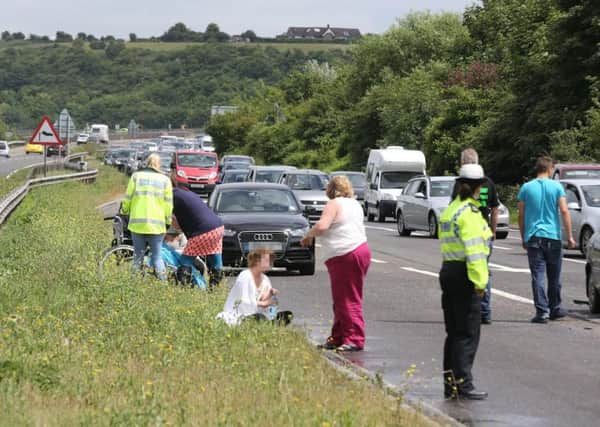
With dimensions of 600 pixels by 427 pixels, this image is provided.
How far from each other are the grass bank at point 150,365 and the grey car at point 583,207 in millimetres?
12493

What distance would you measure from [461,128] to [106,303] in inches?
1915

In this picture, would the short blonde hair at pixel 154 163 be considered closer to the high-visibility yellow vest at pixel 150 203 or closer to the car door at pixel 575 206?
the high-visibility yellow vest at pixel 150 203

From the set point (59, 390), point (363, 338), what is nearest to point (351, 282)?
point (363, 338)

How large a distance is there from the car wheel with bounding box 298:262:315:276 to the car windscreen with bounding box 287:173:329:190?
19.3 m

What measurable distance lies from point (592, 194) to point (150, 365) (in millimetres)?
18441

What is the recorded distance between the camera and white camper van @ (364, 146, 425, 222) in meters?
45.9

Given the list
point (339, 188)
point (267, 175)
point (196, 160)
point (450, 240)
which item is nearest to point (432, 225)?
point (267, 175)

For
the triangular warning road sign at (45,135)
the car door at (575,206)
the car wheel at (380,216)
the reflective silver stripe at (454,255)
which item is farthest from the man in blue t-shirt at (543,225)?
the car wheel at (380,216)

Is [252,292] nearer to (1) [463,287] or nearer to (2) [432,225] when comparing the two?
(1) [463,287]

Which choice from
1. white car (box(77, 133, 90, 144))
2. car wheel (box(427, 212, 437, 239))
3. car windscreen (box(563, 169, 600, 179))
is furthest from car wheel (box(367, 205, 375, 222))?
white car (box(77, 133, 90, 144))

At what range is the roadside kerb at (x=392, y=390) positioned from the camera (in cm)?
932

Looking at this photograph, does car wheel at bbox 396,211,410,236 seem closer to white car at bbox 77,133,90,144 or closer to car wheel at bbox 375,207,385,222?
car wheel at bbox 375,207,385,222

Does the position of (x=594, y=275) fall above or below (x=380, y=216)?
above

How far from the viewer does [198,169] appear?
2336 inches
